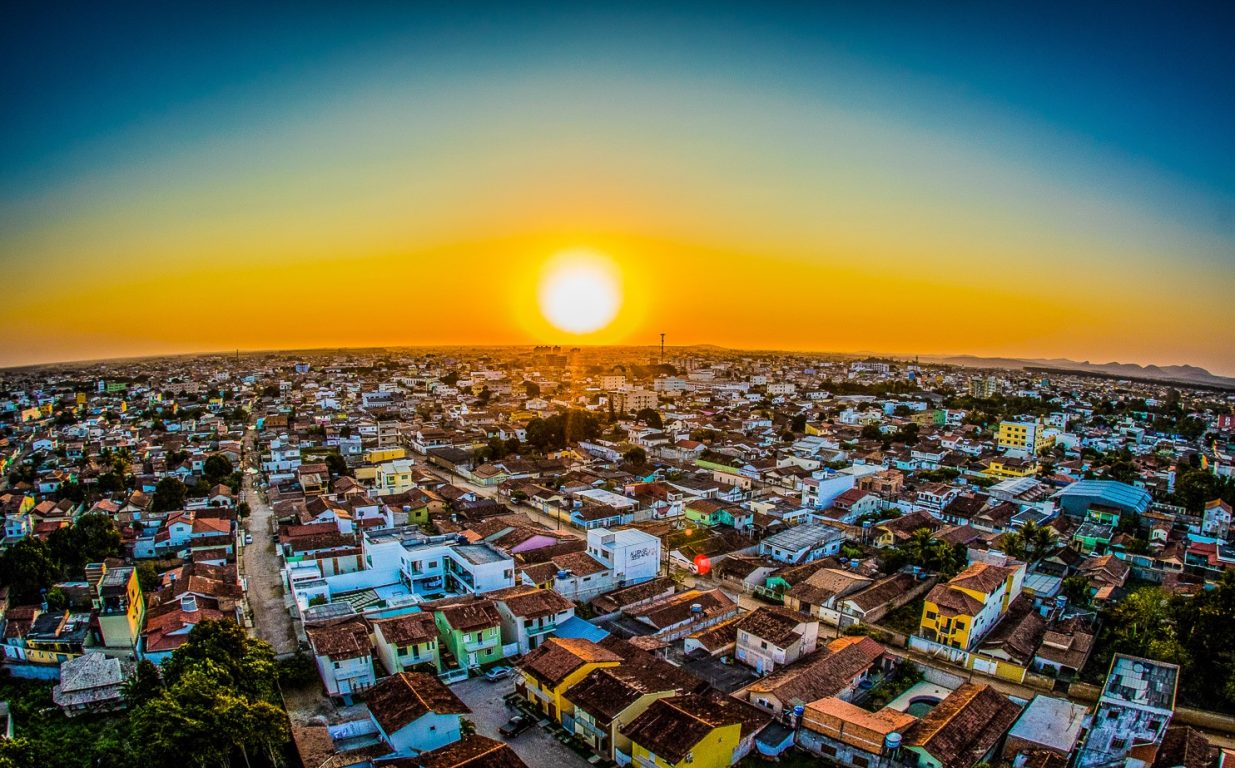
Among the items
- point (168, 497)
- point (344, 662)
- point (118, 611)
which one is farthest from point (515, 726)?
point (168, 497)

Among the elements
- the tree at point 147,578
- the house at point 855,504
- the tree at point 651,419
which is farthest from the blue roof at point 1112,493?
the tree at point 147,578

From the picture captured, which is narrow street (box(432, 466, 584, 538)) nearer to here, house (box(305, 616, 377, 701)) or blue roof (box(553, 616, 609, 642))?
blue roof (box(553, 616, 609, 642))

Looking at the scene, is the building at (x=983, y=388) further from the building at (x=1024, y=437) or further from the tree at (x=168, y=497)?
the tree at (x=168, y=497)

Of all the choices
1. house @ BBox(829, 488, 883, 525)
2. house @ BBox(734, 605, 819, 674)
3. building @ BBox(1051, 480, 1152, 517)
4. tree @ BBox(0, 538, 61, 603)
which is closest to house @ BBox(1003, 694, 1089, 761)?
house @ BBox(734, 605, 819, 674)

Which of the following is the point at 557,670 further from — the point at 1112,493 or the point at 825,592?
the point at 1112,493

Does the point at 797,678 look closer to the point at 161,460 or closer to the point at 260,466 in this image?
the point at 260,466
